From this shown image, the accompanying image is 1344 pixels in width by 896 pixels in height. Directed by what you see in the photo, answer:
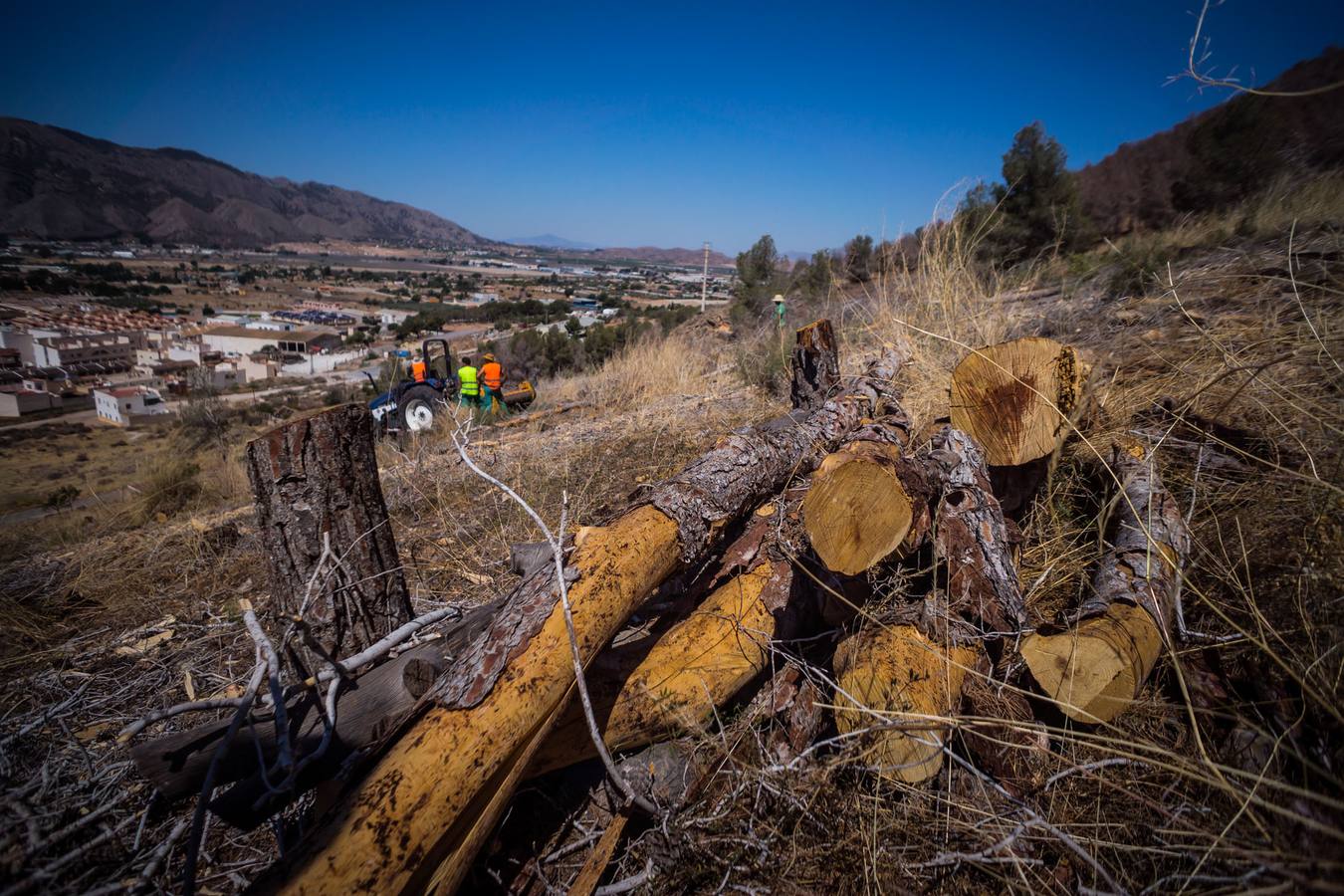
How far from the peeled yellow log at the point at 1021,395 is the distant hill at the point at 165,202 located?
5875 centimetres

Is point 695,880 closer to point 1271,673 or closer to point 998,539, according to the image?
point 998,539

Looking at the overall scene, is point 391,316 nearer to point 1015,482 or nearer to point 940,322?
point 940,322

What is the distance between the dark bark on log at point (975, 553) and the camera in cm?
154

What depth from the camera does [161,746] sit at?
3.85 feet

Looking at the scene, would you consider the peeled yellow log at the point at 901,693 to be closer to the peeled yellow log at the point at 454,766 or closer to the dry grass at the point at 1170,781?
the dry grass at the point at 1170,781

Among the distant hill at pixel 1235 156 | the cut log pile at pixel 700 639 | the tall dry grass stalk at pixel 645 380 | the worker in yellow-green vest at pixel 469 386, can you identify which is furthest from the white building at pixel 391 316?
the cut log pile at pixel 700 639

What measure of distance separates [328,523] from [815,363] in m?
3.16

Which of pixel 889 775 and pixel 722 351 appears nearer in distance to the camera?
pixel 889 775

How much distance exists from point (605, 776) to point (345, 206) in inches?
8377

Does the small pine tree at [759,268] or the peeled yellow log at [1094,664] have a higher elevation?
the small pine tree at [759,268]

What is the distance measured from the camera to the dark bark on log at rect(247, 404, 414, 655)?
170cm

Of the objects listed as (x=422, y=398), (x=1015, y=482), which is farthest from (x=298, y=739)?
(x=422, y=398)

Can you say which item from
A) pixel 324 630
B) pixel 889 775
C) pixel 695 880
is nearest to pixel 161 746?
pixel 324 630

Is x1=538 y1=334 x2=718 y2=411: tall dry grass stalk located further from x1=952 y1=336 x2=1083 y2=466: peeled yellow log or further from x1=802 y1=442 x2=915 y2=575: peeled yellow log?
x1=802 y1=442 x2=915 y2=575: peeled yellow log
